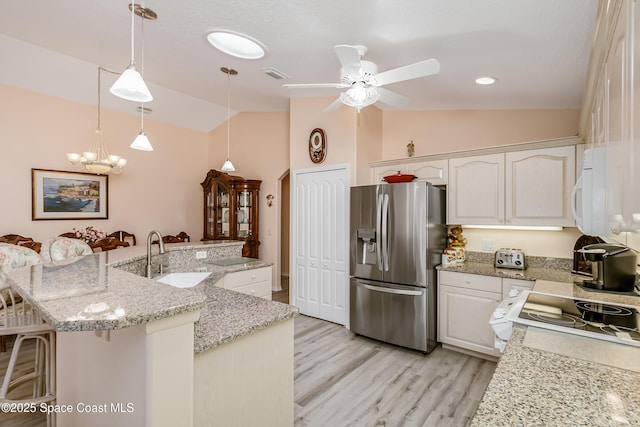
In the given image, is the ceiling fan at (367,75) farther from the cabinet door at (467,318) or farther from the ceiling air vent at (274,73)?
the cabinet door at (467,318)

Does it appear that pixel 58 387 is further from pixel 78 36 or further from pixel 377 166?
pixel 377 166

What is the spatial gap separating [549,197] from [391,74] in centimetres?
193

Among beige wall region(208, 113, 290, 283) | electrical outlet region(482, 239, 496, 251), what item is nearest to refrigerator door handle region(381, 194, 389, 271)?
electrical outlet region(482, 239, 496, 251)

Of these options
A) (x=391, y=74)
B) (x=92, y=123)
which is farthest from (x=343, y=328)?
(x=92, y=123)

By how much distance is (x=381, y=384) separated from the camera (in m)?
2.54

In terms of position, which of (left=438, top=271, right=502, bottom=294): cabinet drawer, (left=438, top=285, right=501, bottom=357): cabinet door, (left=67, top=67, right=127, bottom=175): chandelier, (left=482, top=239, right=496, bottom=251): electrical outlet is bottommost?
(left=438, top=285, right=501, bottom=357): cabinet door

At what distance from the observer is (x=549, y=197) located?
284 cm

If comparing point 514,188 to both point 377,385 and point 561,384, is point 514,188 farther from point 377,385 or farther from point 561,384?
point 561,384

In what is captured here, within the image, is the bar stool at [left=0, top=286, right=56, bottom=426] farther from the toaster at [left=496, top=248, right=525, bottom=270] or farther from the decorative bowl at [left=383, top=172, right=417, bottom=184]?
the toaster at [left=496, top=248, right=525, bottom=270]

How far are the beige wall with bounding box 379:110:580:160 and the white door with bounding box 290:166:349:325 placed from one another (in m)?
0.99

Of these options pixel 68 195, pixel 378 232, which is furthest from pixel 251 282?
pixel 68 195

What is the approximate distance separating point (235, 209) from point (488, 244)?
156 inches

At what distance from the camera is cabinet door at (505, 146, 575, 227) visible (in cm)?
276

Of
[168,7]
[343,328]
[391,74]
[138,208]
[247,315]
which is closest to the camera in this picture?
[247,315]
